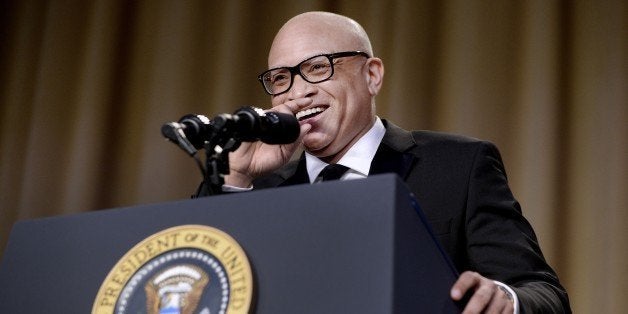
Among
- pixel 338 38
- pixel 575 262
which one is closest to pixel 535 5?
pixel 575 262

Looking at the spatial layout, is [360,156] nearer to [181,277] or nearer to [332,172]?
[332,172]

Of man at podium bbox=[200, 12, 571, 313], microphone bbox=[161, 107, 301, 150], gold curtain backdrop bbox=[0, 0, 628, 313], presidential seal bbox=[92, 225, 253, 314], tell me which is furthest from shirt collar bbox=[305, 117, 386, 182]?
presidential seal bbox=[92, 225, 253, 314]

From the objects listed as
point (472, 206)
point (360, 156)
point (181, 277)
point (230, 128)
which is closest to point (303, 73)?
point (360, 156)

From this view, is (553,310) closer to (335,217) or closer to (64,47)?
(335,217)

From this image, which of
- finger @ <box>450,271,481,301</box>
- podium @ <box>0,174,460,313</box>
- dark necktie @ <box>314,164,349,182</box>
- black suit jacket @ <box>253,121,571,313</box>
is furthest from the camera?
dark necktie @ <box>314,164,349,182</box>

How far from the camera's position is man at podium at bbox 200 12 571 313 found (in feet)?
4.60

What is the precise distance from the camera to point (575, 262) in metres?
2.23

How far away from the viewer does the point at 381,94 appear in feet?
8.23

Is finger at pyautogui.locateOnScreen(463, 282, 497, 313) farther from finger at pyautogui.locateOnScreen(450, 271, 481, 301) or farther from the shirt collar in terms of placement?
the shirt collar

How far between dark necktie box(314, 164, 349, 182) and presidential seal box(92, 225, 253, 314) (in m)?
0.79

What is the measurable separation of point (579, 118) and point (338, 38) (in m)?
0.87

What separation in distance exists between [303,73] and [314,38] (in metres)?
0.09

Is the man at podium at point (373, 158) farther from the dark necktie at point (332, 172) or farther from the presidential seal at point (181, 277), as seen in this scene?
the presidential seal at point (181, 277)

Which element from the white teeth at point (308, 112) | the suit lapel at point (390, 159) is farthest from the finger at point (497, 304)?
the white teeth at point (308, 112)
